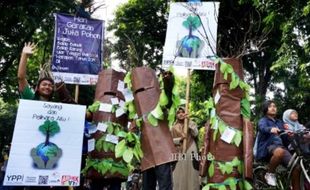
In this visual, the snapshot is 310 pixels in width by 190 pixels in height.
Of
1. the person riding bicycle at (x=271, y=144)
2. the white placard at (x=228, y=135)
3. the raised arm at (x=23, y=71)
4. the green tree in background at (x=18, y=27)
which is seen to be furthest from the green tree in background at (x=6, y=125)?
the white placard at (x=228, y=135)

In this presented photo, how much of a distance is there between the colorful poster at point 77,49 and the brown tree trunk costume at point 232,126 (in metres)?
2.89

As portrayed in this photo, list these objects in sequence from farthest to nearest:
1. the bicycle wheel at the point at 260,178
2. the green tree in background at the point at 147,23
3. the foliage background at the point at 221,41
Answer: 1. the green tree in background at the point at 147,23
2. the foliage background at the point at 221,41
3. the bicycle wheel at the point at 260,178

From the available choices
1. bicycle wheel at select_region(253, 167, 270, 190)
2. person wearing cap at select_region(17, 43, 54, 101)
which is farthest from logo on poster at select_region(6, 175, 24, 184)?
bicycle wheel at select_region(253, 167, 270, 190)

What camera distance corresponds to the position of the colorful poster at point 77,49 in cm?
725

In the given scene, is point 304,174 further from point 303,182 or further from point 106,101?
point 106,101

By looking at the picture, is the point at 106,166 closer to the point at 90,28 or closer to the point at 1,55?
the point at 90,28

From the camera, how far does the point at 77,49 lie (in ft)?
24.3

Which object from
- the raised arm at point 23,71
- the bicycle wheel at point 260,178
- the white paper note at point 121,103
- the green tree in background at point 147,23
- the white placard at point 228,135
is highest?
the green tree in background at point 147,23

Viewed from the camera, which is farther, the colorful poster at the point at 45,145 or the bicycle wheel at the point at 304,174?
the bicycle wheel at the point at 304,174

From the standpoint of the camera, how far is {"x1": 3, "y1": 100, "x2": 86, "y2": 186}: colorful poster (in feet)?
14.3

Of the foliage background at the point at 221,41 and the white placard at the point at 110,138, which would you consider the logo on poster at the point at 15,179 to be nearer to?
the white placard at the point at 110,138

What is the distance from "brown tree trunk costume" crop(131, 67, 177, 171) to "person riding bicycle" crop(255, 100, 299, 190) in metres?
1.52

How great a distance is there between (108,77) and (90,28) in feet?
6.00

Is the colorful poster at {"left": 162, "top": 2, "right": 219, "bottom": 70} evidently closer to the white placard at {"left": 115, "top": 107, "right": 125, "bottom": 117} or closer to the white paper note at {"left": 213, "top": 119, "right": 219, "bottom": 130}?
the white placard at {"left": 115, "top": 107, "right": 125, "bottom": 117}
